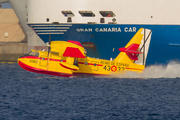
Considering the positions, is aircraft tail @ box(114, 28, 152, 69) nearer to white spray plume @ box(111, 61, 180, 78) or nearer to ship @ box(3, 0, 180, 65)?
ship @ box(3, 0, 180, 65)

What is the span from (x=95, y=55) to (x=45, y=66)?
8.21 metres

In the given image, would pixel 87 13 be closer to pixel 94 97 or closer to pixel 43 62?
pixel 43 62

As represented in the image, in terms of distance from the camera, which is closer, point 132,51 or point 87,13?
point 132,51

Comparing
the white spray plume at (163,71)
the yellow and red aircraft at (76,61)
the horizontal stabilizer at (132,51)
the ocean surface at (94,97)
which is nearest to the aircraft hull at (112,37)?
the white spray plume at (163,71)

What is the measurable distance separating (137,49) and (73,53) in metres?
7.54

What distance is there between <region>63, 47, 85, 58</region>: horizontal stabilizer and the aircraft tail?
4.74 m

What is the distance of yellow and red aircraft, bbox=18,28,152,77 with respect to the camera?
34969 mm

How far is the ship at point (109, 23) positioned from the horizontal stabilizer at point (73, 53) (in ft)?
15.2

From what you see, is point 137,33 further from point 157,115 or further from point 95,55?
point 157,115

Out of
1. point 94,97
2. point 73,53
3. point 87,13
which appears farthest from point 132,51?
point 94,97

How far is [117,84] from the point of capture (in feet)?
115

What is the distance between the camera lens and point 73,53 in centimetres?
3491

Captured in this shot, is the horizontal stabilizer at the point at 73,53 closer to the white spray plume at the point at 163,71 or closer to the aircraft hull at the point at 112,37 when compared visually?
the aircraft hull at the point at 112,37

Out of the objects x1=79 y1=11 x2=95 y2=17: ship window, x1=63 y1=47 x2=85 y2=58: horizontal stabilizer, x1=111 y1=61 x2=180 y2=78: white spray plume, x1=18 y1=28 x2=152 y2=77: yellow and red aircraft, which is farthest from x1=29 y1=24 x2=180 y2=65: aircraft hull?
x1=63 y1=47 x2=85 y2=58: horizontal stabilizer
